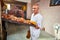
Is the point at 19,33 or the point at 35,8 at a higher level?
the point at 35,8

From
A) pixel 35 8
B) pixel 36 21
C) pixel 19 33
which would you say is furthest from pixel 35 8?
pixel 19 33

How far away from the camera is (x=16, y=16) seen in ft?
4.72

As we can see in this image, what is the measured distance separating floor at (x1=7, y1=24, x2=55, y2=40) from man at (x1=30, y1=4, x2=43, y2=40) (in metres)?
0.06

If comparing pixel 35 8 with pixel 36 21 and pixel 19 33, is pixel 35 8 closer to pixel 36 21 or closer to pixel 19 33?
pixel 36 21

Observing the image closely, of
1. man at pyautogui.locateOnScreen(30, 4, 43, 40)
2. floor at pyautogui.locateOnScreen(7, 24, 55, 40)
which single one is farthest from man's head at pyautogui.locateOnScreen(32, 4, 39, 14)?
floor at pyautogui.locateOnScreen(7, 24, 55, 40)

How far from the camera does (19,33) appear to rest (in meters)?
1.48

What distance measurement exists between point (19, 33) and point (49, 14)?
1.48ft

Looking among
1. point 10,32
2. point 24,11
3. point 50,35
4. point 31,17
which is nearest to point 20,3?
point 24,11

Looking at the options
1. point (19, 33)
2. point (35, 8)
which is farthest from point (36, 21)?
point (19, 33)

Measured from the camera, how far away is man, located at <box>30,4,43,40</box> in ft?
4.72

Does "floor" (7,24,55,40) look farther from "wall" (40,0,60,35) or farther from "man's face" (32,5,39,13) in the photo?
"man's face" (32,5,39,13)

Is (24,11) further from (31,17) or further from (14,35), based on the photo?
(14,35)

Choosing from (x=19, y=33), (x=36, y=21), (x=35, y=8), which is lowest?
(x=19, y=33)

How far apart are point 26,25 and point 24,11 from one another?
0.18 m
